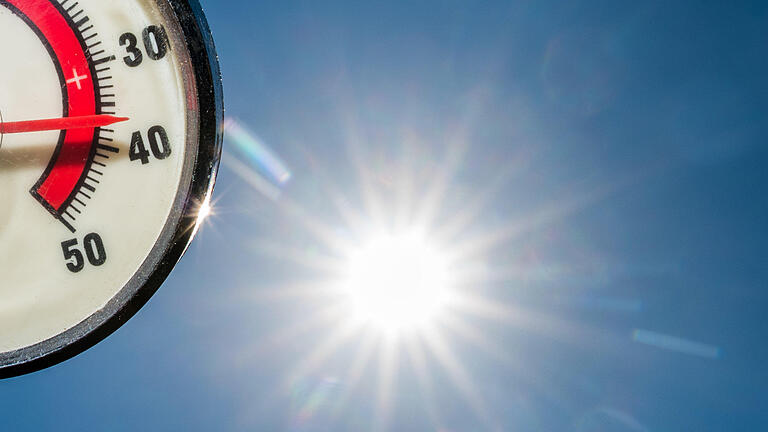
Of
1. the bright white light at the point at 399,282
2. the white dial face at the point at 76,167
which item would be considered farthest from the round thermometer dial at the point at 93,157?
the bright white light at the point at 399,282

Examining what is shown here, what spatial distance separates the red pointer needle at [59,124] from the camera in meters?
0.49

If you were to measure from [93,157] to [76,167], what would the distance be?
0.01 meters

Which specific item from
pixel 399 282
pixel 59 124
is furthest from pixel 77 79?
pixel 399 282

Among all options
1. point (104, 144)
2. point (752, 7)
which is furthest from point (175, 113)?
point (752, 7)

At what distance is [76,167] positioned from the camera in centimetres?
50

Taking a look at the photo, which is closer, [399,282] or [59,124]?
[59,124]

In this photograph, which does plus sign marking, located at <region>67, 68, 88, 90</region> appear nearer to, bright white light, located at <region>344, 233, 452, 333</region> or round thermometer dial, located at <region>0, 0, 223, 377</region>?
round thermometer dial, located at <region>0, 0, 223, 377</region>

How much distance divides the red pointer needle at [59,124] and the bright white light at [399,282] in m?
0.77

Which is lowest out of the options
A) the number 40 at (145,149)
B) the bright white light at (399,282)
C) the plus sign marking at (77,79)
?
the number 40 at (145,149)

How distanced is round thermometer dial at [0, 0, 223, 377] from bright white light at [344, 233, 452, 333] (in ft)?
2.43

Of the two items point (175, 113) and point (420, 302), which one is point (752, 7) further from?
point (175, 113)

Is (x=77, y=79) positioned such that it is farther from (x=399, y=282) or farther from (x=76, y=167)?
(x=399, y=282)

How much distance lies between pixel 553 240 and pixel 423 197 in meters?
0.26

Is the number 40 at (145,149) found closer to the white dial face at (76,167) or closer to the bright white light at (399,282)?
A: the white dial face at (76,167)
